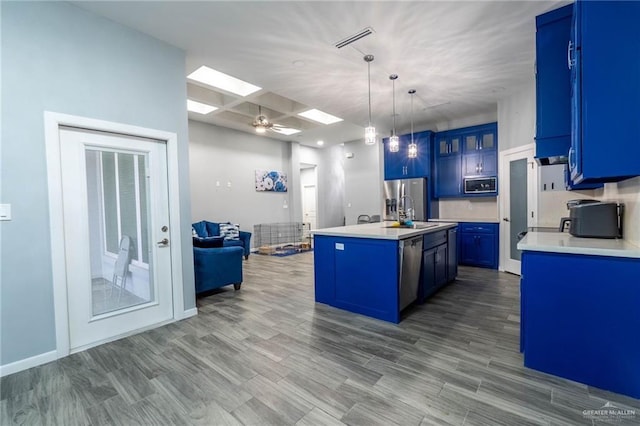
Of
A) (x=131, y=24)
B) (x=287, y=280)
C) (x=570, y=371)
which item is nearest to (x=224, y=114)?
(x=131, y=24)

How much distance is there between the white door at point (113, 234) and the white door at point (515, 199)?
5161 millimetres

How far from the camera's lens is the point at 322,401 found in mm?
1748

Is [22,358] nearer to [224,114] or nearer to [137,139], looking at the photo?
[137,139]

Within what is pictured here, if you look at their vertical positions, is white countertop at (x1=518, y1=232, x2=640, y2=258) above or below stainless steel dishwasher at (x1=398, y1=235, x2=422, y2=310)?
above

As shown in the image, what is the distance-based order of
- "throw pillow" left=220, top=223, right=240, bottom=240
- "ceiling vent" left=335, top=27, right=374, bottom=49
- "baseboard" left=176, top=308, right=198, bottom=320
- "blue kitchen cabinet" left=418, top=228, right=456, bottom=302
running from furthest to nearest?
"throw pillow" left=220, top=223, right=240, bottom=240
"blue kitchen cabinet" left=418, top=228, right=456, bottom=302
"baseboard" left=176, top=308, right=198, bottom=320
"ceiling vent" left=335, top=27, right=374, bottom=49

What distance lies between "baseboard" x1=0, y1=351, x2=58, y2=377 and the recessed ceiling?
117 inches

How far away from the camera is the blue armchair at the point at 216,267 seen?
3.76m

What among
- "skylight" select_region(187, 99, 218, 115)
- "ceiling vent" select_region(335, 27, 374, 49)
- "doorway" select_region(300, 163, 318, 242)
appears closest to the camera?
"ceiling vent" select_region(335, 27, 374, 49)

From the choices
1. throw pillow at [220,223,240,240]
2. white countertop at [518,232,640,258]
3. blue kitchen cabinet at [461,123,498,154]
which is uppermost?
blue kitchen cabinet at [461,123,498,154]

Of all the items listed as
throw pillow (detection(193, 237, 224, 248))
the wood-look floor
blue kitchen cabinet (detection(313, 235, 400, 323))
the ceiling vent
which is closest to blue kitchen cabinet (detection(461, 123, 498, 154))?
the wood-look floor

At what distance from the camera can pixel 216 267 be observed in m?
3.87

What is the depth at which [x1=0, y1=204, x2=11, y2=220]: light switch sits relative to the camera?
2.09 meters

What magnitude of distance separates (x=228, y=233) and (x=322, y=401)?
5.11 meters

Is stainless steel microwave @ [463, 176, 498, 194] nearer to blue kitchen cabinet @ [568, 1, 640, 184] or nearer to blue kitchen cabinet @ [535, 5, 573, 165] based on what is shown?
blue kitchen cabinet @ [535, 5, 573, 165]
